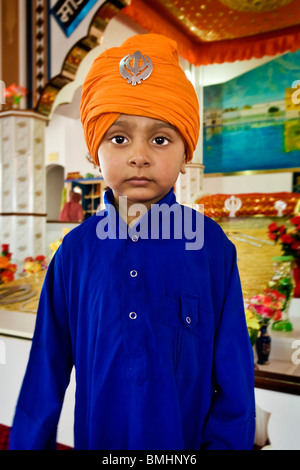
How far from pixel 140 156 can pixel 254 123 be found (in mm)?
7277

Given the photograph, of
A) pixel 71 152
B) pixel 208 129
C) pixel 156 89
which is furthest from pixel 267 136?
pixel 156 89

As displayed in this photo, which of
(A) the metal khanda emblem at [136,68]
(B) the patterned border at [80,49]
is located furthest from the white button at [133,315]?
(B) the patterned border at [80,49]

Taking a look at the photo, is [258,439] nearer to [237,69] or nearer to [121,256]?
[121,256]

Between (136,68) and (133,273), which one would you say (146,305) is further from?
(136,68)

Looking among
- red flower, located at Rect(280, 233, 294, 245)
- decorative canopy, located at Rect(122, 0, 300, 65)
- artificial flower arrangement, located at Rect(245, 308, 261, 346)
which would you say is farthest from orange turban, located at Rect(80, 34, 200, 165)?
decorative canopy, located at Rect(122, 0, 300, 65)

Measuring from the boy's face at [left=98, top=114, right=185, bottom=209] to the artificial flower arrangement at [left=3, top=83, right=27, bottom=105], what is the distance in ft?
12.0

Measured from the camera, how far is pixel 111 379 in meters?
0.57

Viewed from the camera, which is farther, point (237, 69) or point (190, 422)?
point (237, 69)

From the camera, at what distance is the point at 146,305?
0.58 metres

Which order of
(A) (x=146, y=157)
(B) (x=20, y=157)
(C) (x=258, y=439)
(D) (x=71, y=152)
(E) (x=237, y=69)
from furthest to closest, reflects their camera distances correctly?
1. (D) (x=71, y=152)
2. (E) (x=237, y=69)
3. (B) (x=20, y=157)
4. (C) (x=258, y=439)
5. (A) (x=146, y=157)

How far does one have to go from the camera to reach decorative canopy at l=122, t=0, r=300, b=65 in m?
4.46

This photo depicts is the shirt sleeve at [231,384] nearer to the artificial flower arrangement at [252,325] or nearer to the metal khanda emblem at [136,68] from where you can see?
the metal khanda emblem at [136,68]

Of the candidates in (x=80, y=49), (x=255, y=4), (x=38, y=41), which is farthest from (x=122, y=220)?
(x=255, y=4)

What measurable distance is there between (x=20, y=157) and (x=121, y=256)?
4137mm
